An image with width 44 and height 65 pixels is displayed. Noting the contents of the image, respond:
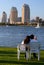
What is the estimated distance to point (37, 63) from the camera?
32.7 ft

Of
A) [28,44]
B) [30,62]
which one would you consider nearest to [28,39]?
[28,44]

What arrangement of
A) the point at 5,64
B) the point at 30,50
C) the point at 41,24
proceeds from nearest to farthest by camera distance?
the point at 5,64, the point at 30,50, the point at 41,24

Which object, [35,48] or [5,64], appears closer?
[5,64]

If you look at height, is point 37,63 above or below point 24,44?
below

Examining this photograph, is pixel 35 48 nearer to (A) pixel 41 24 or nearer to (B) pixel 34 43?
(B) pixel 34 43

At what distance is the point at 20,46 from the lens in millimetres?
10609

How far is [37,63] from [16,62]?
2.65 feet

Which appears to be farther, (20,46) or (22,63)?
(20,46)

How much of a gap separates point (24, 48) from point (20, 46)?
0.20 m

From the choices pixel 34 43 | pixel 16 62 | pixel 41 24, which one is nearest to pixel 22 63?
pixel 16 62

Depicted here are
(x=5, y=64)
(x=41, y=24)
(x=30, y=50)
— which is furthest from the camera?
(x=41, y=24)

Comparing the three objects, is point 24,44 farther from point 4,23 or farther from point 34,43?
point 4,23

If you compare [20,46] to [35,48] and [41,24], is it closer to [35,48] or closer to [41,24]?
[35,48]

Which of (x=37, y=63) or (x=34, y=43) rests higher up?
(x=34, y=43)
